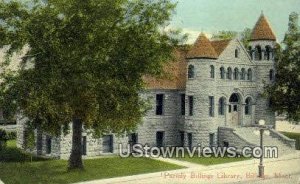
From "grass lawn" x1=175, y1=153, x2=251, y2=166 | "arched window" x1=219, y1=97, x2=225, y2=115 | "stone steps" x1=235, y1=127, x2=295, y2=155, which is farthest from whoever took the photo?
"arched window" x1=219, y1=97, x2=225, y2=115

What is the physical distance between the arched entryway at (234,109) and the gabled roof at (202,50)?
17.4 feet

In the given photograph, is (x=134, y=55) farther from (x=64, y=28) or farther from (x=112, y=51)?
(x=64, y=28)

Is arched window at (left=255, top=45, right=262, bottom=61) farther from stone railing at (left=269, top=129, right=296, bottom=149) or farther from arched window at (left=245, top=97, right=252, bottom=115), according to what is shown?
stone railing at (left=269, top=129, right=296, bottom=149)

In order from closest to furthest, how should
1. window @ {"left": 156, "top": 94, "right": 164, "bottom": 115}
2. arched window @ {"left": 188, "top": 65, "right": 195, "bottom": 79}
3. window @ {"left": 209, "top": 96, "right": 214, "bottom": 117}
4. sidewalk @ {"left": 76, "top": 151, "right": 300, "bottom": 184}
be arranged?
1. sidewalk @ {"left": 76, "top": 151, "right": 300, "bottom": 184}
2. arched window @ {"left": 188, "top": 65, "right": 195, "bottom": 79}
3. window @ {"left": 209, "top": 96, "right": 214, "bottom": 117}
4. window @ {"left": 156, "top": 94, "right": 164, "bottom": 115}

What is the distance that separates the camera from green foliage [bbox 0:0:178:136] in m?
24.7

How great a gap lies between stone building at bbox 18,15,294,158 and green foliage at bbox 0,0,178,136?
9.36 metres

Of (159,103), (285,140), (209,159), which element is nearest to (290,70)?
(285,140)

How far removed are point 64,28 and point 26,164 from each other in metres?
11.0

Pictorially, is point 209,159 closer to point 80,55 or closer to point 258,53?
point 258,53

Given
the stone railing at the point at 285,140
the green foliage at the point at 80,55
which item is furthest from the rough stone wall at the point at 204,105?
the green foliage at the point at 80,55

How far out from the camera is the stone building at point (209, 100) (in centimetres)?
3859

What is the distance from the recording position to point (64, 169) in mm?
29297

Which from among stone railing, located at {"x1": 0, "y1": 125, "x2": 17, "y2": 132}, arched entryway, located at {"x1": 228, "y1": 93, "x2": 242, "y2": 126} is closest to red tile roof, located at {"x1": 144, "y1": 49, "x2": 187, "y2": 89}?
arched entryway, located at {"x1": 228, "y1": 93, "x2": 242, "y2": 126}

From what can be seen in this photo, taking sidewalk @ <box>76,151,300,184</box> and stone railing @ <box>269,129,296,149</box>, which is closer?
sidewalk @ <box>76,151,300,184</box>
